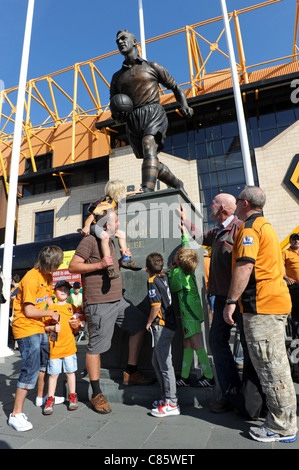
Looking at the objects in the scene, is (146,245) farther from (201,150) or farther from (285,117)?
(285,117)

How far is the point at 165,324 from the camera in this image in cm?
272

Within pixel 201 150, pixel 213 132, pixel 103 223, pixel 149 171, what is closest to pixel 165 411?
pixel 103 223

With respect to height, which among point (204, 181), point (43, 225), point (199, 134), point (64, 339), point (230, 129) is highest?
point (199, 134)

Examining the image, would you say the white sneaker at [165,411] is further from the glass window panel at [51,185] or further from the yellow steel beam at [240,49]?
the glass window panel at [51,185]

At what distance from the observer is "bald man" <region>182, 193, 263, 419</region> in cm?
246

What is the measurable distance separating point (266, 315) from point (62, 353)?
85.6 inches

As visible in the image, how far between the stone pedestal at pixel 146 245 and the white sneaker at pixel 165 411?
1.75ft

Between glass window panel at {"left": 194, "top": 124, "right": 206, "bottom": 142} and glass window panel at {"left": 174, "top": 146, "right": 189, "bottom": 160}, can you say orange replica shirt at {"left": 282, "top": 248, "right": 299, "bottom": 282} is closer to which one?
glass window panel at {"left": 174, "top": 146, "right": 189, "bottom": 160}

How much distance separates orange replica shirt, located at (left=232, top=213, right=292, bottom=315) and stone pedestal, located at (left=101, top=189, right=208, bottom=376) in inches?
43.1

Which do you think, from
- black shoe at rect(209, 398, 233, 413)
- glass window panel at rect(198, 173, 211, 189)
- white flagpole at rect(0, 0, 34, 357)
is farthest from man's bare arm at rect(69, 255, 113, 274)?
glass window panel at rect(198, 173, 211, 189)

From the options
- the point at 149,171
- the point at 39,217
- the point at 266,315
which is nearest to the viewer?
the point at 266,315

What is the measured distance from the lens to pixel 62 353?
122 inches

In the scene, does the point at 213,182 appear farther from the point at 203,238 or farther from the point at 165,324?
the point at 165,324
